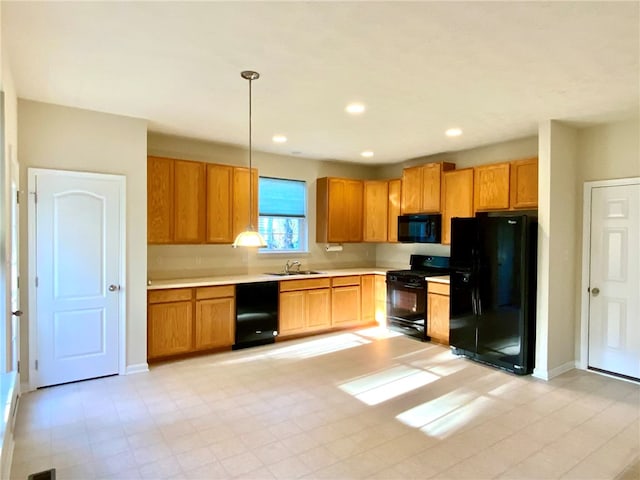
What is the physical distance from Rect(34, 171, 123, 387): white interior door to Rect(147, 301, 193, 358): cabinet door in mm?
389

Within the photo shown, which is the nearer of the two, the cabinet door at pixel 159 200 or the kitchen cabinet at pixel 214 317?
the cabinet door at pixel 159 200

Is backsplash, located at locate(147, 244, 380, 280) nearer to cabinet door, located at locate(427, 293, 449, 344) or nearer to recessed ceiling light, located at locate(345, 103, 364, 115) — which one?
cabinet door, located at locate(427, 293, 449, 344)

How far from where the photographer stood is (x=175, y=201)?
4684 millimetres

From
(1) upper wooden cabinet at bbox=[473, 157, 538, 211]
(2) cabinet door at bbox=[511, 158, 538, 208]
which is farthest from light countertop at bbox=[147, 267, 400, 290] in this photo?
(2) cabinet door at bbox=[511, 158, 538, 208]

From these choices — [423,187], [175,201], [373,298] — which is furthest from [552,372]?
[175,201]

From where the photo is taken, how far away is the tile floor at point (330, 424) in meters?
2.49

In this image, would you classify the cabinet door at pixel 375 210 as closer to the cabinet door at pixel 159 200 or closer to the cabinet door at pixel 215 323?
the cabinet door at pixel 215 323

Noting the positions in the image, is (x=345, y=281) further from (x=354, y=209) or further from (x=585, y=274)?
(x=585, y=274)

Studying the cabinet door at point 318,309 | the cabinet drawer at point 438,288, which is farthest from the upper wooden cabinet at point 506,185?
the cabinet door at point 318,309

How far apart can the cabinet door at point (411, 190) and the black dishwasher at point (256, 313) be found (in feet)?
7.63

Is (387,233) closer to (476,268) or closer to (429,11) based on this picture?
(476,268)

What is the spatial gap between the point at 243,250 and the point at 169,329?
161 cm

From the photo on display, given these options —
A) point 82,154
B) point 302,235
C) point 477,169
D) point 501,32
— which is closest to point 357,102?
point 501,32

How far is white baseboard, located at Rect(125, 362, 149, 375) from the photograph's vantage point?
159 inches
